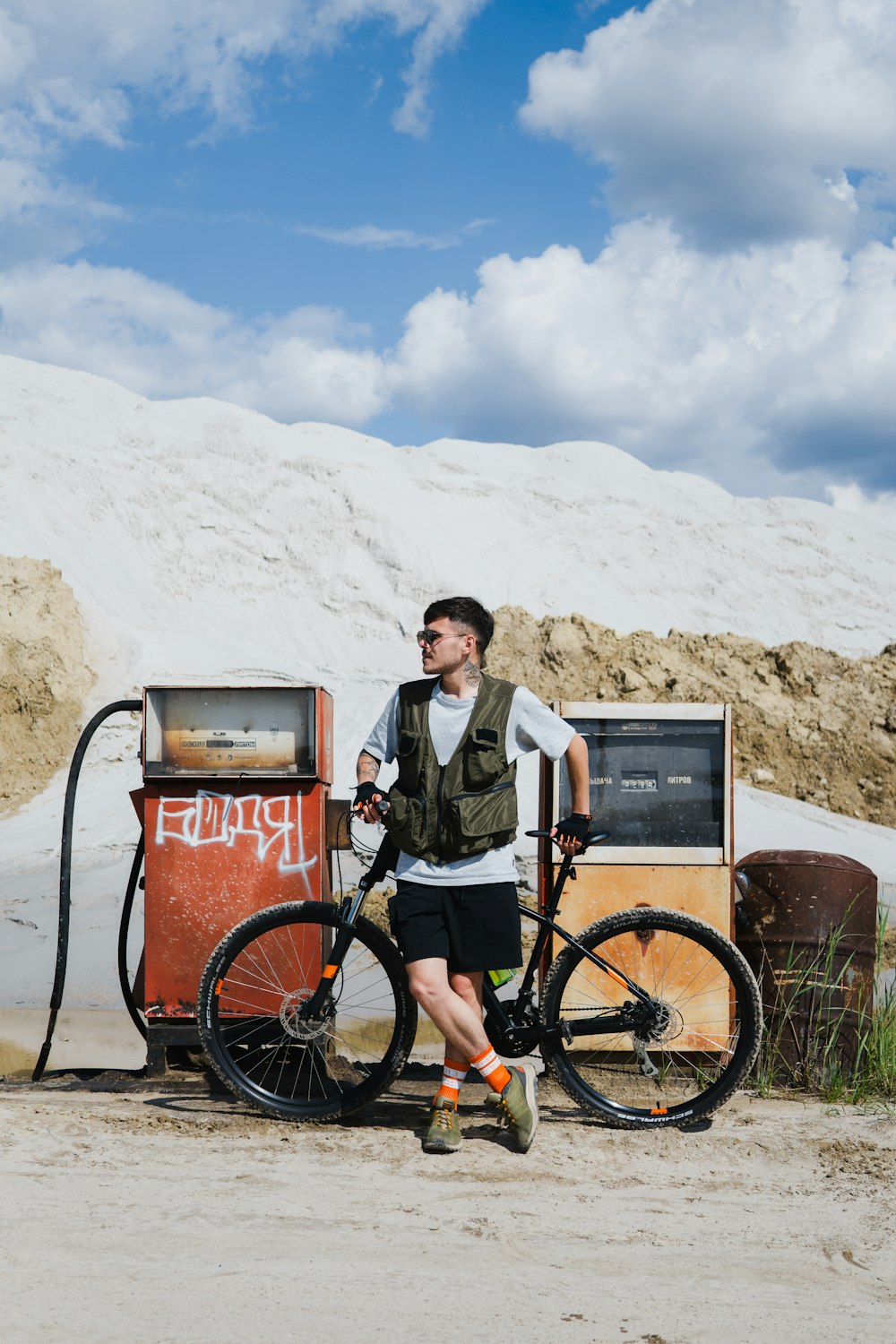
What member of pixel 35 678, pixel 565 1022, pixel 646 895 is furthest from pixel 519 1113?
pixel 35 678

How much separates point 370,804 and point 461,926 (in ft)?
1.70

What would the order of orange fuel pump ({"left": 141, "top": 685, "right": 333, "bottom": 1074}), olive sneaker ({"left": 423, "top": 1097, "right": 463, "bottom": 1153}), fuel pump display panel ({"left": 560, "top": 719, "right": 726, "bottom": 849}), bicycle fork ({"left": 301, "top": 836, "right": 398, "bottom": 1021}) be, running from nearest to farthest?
olive sneaker ({"left": 423, "top": 1097, "right": 463, "bottom": 1153}) < bicycle fork ({"left": 301, "top": 836, "right": 398, "bottom": 1021}) < orange fuel pump ({"left": 141, "top": 685, "right": 333, "bottom": 1074}) < fuel pump display panel ({"left": 560, "top": 719, "right": 726, "bottom": 849})

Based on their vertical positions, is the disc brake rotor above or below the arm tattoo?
below

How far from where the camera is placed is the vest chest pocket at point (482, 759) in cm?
399

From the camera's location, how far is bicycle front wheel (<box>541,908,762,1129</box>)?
4.24 metres

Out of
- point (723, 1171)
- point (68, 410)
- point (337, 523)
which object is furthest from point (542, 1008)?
point (68, 410)

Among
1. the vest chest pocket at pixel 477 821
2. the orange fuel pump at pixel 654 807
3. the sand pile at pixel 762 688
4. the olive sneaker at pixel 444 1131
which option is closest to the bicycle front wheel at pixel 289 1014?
the olive sneaker at pixel 444 1131

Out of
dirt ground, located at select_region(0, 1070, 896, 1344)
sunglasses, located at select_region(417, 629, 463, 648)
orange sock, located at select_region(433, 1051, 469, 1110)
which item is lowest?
dirt ground, located at select_region(0, 1070, 896, 1344)

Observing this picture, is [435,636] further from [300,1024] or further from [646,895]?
[646,895]

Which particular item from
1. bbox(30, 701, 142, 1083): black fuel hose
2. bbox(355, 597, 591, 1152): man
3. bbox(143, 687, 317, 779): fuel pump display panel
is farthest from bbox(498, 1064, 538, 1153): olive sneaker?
bbox(30, 701, 142, 1083): black fuel hose

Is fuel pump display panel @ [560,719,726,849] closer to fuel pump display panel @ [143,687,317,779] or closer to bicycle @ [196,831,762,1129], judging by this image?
bicycle @ [196,831,762,1129]

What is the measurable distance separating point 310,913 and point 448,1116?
856mm

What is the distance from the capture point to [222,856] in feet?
16.5

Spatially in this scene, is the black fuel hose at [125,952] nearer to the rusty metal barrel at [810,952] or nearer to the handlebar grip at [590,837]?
the handlebar grip at [590,837]
